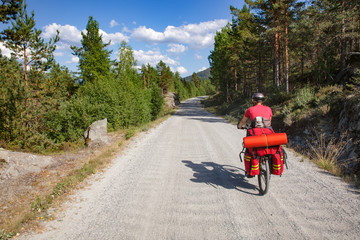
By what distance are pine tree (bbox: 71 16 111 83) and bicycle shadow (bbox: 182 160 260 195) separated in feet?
72.6

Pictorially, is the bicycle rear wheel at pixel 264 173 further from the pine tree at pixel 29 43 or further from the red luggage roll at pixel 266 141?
the pine tree at pixel 29 43

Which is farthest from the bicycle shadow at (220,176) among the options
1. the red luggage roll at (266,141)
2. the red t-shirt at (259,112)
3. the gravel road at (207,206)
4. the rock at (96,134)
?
the rock at (96,134)

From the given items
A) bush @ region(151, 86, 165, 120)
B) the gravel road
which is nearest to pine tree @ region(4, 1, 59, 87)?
the gravel road

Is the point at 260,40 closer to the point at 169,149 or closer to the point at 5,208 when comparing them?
the point at 169,149

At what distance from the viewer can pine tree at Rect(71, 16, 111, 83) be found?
25.0m

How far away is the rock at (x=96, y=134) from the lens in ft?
37.7

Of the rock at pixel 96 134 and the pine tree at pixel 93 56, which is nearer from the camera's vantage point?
the rock at pixel 96 134

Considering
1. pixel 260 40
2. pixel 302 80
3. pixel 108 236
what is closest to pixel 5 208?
pixel 108 236

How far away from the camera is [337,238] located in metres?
2.80

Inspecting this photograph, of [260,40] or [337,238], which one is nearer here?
[337,238]

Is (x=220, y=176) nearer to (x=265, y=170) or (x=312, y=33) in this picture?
(x=265, y=170)

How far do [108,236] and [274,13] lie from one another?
20.2 metres

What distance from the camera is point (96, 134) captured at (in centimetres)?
1178

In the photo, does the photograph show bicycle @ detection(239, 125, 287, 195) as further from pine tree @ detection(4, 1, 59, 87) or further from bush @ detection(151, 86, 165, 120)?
bush @ detection(151, 86, 165, 120)
